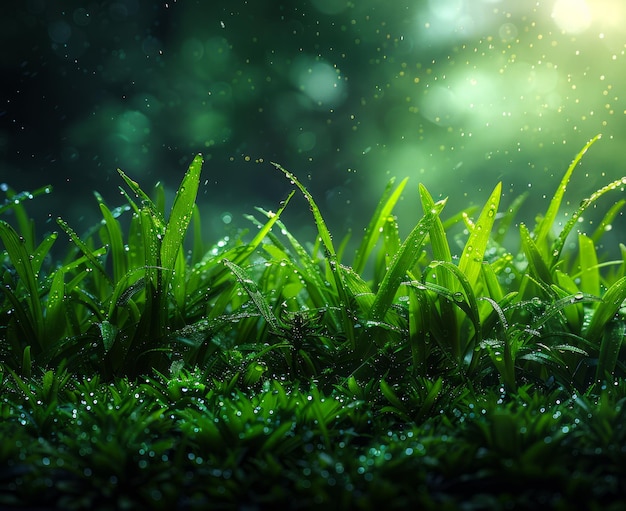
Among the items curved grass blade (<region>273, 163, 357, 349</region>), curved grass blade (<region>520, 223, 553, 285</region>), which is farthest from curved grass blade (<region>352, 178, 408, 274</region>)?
curved grass blade (<region>520, 223, 553, 285</region>)

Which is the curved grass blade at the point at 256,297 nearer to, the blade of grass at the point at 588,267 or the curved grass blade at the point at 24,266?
the curved grass blade at the point at 24,266

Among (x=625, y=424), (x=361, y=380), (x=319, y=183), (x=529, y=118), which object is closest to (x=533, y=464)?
(x=625, y=424)

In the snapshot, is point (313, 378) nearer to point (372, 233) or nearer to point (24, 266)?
point (372, 233)

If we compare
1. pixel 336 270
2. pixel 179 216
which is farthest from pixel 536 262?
pixel 179 216

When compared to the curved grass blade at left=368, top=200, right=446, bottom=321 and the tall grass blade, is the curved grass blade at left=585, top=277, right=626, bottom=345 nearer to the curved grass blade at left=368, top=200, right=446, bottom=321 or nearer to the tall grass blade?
the tall grass blade

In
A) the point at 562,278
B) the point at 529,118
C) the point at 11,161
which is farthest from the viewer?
the point at 11,161

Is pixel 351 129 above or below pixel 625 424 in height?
above

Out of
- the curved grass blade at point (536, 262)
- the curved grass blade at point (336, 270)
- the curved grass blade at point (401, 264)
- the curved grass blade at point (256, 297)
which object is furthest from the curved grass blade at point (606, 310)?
the curved grass blade at point (256, 297)

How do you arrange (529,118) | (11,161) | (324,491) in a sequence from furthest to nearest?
(11,161)
(529,118)
(324,491)

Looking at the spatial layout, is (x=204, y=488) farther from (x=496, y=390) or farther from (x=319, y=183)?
(x=319, y=183)
